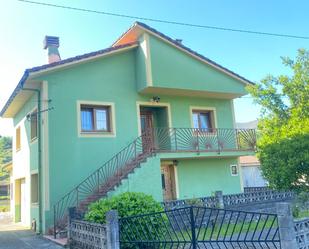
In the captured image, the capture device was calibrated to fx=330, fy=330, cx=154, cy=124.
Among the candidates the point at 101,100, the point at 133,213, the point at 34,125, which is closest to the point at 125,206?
the point at 133,213

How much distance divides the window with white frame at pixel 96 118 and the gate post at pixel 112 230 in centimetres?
719

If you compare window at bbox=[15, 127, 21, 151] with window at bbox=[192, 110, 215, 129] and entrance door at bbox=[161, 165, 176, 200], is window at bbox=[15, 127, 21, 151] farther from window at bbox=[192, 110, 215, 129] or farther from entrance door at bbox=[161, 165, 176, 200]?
window at bbox=[192, 110, 215, 129]

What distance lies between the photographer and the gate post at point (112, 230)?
7.50 meters

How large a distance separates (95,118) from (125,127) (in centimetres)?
144

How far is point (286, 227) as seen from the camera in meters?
5.61

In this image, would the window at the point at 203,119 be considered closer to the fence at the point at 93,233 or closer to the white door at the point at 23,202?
the fence at the point at 93,233

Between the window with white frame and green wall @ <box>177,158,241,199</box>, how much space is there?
409cm

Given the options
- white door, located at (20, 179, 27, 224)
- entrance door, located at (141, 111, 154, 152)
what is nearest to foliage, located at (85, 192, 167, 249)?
entrance door, located at (141, 111, 154, 152)

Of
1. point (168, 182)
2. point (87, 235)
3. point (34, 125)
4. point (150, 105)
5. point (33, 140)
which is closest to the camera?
point (87, 235)

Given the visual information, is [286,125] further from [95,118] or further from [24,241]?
[24,241]

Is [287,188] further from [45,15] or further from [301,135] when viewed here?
[45,15]

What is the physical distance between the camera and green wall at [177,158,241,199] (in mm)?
16172

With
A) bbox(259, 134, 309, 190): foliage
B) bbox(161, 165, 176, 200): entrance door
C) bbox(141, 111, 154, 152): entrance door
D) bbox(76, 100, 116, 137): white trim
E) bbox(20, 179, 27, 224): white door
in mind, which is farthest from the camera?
bbox(20, 179, 27, 224): white door

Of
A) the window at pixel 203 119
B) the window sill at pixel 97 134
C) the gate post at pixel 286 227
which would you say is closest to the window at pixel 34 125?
the window sill at pixel 97 134
